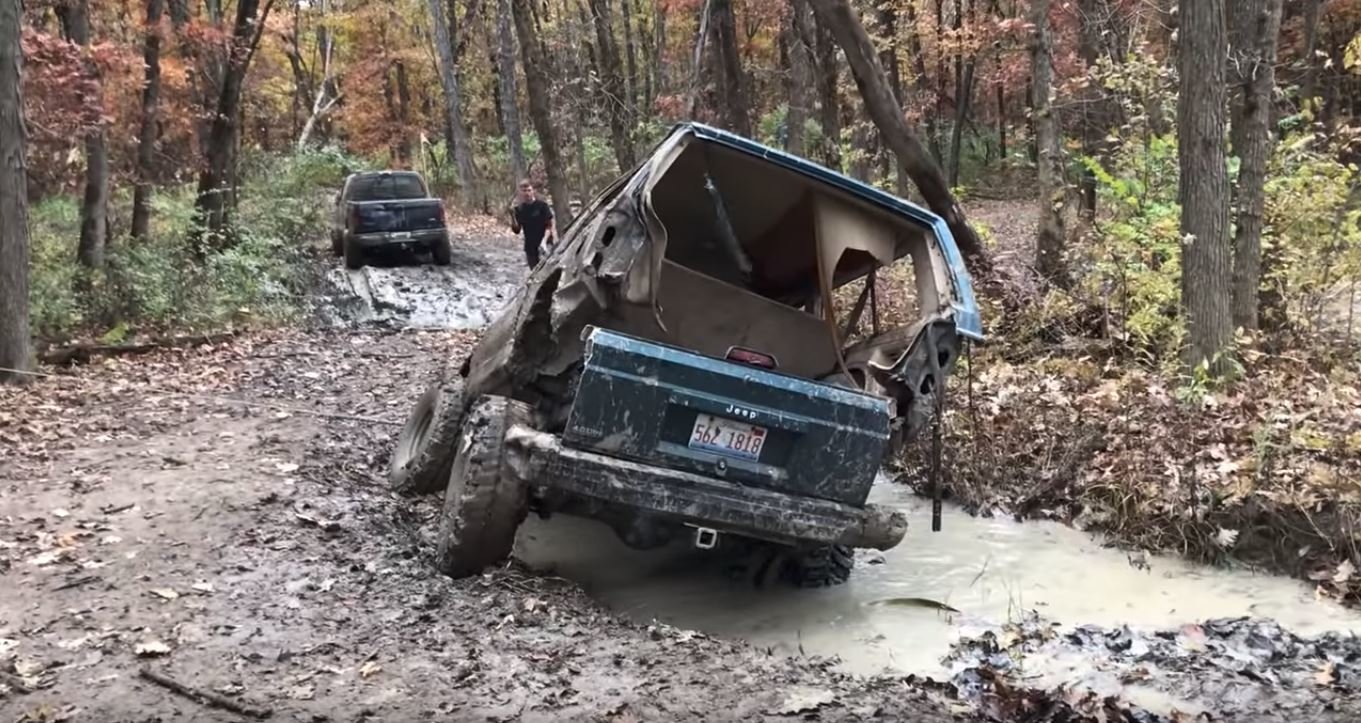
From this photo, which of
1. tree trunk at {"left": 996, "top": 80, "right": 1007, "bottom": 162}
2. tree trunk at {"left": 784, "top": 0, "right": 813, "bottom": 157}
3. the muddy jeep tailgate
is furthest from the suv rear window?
tree trunk at {"left": 996, "top": 80, "right": 1007, "bottom": 162}

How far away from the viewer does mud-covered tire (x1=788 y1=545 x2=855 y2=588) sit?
237 inches

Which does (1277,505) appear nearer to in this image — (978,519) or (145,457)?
(978,519)

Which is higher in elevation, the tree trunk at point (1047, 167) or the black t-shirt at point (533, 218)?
the tree trunk at point (1047, 167)

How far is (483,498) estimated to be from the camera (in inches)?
204

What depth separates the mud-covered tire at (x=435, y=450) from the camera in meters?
6.76

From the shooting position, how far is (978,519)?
25.1ft

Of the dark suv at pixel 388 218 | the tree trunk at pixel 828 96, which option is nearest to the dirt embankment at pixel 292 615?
the tree trunk at pixel 828 96

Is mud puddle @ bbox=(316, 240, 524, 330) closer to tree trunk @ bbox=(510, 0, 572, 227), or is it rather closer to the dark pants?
the dark pants

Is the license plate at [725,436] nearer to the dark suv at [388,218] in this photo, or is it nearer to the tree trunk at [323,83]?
the dark suv at [388,218]

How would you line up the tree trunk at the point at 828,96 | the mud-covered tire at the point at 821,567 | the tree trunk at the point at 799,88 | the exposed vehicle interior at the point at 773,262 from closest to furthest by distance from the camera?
the mud-covered tire at the point at 821,567 < the exposed vehicle interior at the point at 773,262 < the tree trunk at the point at 799,88 < the tree trunk at the point at 828,96

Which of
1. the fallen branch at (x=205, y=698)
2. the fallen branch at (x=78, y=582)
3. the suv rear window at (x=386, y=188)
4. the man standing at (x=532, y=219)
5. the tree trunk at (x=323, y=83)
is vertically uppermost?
the tree trunk at (x=323, y=83)

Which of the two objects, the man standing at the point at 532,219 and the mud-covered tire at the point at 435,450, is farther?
the man standing at the point at 532,219

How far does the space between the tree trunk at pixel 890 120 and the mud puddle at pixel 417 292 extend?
6113 millimetres

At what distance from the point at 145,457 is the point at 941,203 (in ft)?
27.7
